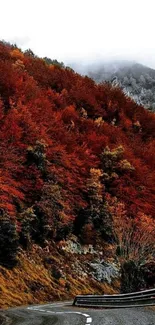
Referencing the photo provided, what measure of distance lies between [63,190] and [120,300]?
29.6 m

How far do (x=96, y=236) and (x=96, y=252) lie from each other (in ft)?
10.8

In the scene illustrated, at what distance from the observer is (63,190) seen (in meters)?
52.8

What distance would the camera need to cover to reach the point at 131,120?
96312 mm

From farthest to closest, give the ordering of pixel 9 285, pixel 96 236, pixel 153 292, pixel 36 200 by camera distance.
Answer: pixel 96 236, pixel 36 200, pixel 9 285, pixel 153 292

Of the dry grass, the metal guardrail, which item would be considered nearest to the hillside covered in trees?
the dry grass

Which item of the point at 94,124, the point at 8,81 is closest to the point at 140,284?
the point at 8,81

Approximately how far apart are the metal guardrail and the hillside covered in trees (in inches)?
119

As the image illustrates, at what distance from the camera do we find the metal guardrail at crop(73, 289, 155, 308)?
1944cm

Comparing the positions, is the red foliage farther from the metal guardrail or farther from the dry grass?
the metal guardrail

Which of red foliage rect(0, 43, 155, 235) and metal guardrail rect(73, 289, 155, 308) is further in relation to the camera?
red foliage rect(0, 43, 155, 235)

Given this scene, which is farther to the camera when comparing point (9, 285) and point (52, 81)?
point (52, 81)

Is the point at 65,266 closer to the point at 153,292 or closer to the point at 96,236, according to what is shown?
the point at 96,236

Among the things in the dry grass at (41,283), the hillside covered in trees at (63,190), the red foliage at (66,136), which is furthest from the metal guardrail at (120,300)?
the red foliage at (66,136)

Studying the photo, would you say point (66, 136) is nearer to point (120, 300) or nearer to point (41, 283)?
point (41, 283)
